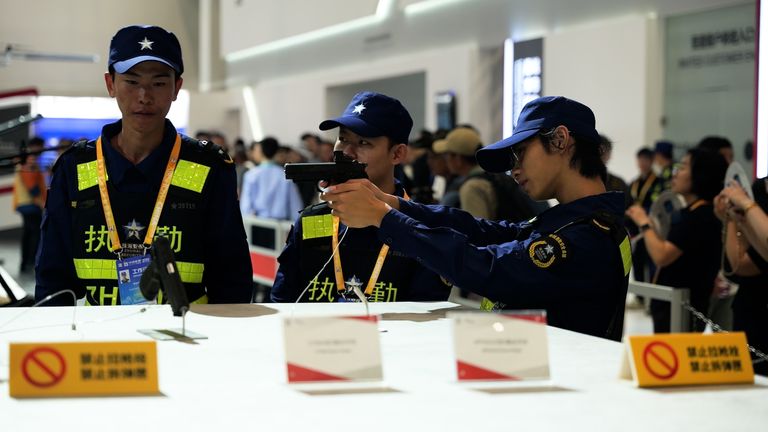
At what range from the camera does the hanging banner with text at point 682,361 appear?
1.33 meters

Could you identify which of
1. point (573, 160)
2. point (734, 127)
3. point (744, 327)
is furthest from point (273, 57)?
point (573, 160)

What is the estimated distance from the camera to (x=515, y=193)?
15.8 ft

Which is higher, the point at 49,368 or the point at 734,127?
the point at 734,127

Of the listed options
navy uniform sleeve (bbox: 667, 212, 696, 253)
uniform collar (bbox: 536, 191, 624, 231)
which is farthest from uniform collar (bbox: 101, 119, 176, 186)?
navy uniform sleeve (bbox: 667, 212, 696, 253)

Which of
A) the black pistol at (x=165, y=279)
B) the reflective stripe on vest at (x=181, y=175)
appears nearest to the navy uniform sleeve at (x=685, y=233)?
the reflective stripe on vest at (x=181, y=175)

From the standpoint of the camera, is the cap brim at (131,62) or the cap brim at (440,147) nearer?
the cap brim at (131,62)

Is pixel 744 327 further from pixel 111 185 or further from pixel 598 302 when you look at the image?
pixel 111 185

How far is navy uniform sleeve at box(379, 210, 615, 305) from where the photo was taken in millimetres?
1896

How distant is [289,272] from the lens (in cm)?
258

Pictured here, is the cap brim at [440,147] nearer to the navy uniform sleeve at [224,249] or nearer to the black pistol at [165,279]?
the navy uniform sleeve at [224,249]

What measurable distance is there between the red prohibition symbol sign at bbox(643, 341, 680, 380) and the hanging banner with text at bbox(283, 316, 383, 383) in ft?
1.21

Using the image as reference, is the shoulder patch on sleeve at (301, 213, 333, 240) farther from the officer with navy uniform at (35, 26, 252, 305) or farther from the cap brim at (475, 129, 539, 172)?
the cap brim at (475, 129, 539, 172)

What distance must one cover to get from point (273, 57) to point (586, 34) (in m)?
9.03

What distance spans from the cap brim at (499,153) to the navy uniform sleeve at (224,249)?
2.36 ft
